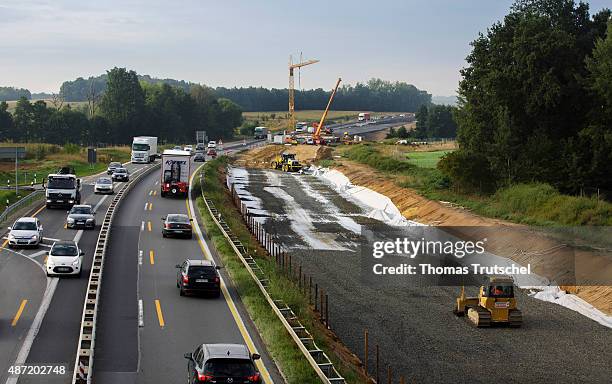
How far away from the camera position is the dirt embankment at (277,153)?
128375 millimetres

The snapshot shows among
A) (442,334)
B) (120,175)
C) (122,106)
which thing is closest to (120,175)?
(120,175)

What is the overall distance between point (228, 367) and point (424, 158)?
346 ft

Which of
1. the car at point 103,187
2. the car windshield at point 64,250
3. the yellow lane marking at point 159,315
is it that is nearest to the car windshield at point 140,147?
the car at point 103,187

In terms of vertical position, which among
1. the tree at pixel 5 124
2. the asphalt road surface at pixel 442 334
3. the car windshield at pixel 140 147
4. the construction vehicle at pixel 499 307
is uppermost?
the tree at pixel 5 124

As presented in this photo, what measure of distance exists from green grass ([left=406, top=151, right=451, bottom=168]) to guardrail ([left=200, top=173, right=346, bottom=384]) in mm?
67697

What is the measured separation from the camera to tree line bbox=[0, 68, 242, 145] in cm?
16862

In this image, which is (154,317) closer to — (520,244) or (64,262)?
(64,262)

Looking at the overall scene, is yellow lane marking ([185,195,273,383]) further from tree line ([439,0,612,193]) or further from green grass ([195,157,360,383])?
tree line ([439,0,612,193])

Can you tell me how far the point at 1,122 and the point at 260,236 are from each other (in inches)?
4794

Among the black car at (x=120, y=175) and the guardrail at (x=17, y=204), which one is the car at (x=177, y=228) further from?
the black car at (x=120, y=175)

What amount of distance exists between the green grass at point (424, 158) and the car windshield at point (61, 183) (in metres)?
55.5

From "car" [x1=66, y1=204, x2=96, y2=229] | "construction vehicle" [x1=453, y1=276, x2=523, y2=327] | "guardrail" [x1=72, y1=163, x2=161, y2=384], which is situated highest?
"car" [x1=66, y1=204, x2=96, y2=229]

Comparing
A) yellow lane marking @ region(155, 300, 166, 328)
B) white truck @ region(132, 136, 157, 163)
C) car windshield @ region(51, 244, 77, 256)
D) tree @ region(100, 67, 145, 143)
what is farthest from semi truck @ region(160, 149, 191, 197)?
tree @ region(100, 67, 145, 143)

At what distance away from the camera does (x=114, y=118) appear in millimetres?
177500
